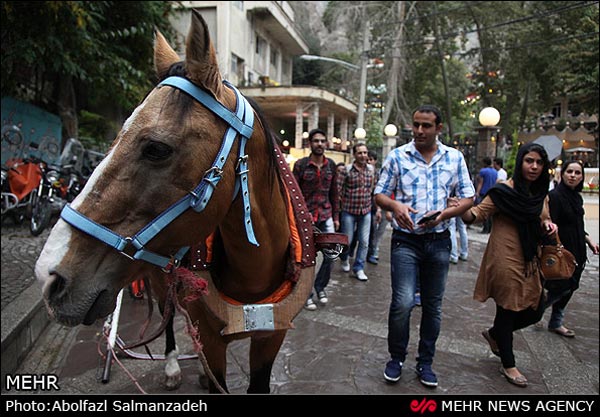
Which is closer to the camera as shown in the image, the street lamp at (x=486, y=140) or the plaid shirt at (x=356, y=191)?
the plaid shirt at (x=356, y=191)

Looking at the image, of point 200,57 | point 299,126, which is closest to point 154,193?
point 200,57

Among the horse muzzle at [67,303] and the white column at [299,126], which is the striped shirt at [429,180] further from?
the white column at [299,126]

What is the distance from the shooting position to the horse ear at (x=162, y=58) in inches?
59.9

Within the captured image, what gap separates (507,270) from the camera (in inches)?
123

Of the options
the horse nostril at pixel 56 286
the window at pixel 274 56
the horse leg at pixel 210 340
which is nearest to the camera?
the horse nostril at pixel 56 286

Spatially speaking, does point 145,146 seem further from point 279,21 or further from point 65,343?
point 279,21

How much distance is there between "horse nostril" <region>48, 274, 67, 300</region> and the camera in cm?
116

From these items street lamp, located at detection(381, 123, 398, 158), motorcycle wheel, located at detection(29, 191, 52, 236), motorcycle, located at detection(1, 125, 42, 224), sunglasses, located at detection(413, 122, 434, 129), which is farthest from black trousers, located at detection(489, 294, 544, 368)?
street lamp, located at detection(381, 123, 398, 158)

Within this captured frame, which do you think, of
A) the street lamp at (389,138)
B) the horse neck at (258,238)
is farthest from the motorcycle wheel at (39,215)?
the street lamp at (389,138)

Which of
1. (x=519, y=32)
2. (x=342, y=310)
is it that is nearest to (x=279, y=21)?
(x=519, y=32)

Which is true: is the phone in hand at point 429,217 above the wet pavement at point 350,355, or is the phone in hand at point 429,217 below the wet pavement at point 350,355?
above

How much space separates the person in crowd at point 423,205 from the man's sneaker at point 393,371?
0.68 feet

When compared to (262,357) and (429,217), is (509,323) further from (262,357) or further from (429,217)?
(262,357)

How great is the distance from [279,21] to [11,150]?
19.0m
